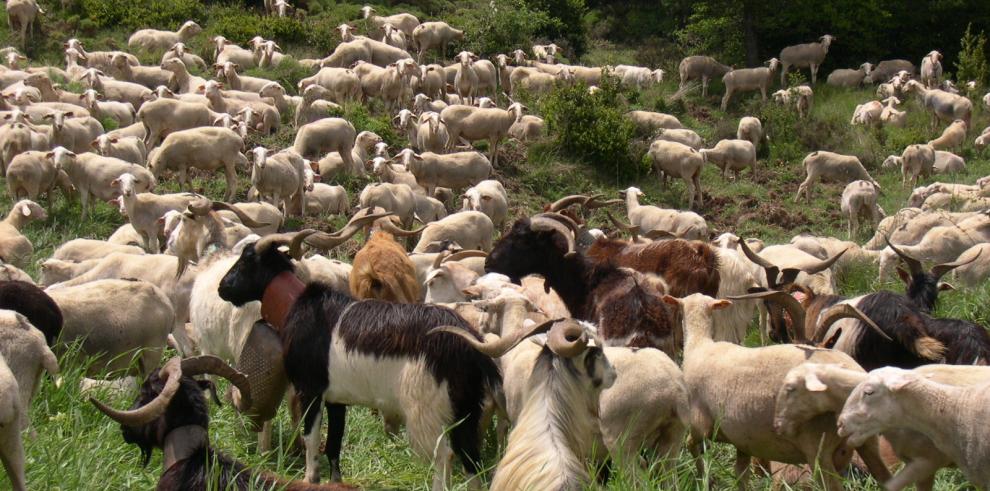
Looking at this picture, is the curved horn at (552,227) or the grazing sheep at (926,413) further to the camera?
the curved horn at (552,227)

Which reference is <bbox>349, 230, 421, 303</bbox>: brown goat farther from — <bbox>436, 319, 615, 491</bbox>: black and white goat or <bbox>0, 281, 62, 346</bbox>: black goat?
<bbox>436, 319, 615, 491</bbox>: black and white goat

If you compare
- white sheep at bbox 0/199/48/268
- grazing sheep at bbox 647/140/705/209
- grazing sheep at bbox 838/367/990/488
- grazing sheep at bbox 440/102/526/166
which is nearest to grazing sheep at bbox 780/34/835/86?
grazing sheep at bbox 647/140/705/209

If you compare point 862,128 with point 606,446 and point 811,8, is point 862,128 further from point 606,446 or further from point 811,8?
point 606,446

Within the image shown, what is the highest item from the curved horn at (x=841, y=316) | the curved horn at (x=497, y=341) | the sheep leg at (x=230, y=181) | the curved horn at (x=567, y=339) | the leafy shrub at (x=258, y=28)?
the curved horn at (x=567, y=339)

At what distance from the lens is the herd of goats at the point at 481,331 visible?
5.93 meters

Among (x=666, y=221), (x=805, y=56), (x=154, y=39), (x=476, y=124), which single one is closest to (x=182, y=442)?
(x=666, y=221)

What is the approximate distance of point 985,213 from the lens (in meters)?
14.8

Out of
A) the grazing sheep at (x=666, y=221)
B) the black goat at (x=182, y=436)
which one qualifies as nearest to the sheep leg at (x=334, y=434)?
the black goat at (x=182, y=436)

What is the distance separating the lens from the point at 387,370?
22.0 ft

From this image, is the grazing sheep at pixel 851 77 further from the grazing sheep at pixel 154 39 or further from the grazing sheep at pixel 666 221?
the grazing sheep at pixel 154 39

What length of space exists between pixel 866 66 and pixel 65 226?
22.6 metres

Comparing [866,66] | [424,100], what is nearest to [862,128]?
[866,66]

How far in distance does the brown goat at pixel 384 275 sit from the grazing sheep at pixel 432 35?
2000 centimetres

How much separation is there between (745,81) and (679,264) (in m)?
20.2
